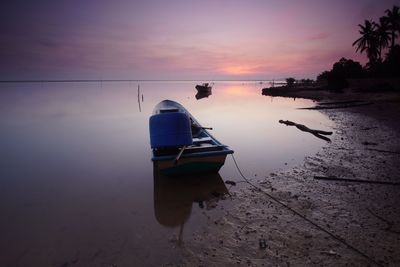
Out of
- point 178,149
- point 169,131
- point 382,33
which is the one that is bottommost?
point 178,149

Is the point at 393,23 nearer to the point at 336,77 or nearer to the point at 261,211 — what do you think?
the point at 336,77

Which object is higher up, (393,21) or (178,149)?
(393,21)

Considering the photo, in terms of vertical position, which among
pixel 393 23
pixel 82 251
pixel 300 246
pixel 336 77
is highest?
pixel 393 23

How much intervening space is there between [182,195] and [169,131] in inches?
92.8

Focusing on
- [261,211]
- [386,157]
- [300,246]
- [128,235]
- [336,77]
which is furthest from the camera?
[336,77]

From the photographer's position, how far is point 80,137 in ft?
58.5

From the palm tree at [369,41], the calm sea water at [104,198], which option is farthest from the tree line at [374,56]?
the calm sea water at [104,198]

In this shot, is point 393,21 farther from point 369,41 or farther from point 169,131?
point 169,131

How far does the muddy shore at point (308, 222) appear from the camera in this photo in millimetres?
4914

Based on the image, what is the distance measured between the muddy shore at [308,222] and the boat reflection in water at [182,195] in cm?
58

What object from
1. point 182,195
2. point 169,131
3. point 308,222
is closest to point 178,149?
point 169,131

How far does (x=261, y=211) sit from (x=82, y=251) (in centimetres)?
471

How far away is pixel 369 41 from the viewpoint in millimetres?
54094

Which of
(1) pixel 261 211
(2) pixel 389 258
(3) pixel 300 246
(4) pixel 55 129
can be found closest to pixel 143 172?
(1) pixel 261 211
